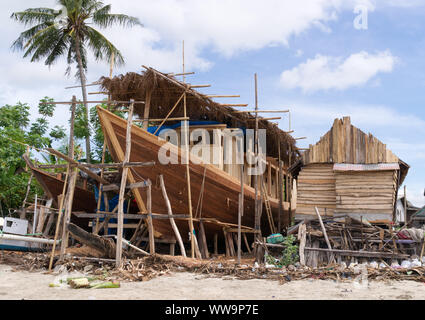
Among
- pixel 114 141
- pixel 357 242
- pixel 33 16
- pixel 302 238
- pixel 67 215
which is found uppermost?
pixel 33 16

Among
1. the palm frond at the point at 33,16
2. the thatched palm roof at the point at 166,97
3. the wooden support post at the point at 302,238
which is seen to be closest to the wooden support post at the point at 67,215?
the thatched palm roof at the point at 166,97

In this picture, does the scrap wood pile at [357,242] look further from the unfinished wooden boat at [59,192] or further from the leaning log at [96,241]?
the unfinished wooden boat at [59,192]

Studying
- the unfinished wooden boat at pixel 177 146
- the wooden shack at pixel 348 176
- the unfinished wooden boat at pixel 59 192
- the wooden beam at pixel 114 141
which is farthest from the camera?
the unfinished wooden boat at pixel 59 192

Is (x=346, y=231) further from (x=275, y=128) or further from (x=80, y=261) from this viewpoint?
(x=80, y=261)

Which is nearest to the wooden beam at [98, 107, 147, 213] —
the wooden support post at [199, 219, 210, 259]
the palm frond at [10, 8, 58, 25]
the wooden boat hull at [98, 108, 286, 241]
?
the wooden boat hull at [98, 108, 286, 241]

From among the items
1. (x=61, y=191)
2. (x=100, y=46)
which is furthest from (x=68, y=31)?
(x=61, y=191)

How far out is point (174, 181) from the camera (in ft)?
40.4

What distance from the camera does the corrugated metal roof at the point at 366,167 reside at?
12.0 meters

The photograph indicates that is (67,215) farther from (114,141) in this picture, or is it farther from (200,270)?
(200,270)

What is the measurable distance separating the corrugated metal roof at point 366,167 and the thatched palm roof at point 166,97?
3.61m

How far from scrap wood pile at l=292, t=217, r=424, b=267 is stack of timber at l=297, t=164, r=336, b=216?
106 centimetres

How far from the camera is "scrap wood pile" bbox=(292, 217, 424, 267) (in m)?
10.7

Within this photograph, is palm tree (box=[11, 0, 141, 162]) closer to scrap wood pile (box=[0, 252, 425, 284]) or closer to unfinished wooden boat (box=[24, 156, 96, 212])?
unfinished wooden boat (box=[24, 156, 96, 212])

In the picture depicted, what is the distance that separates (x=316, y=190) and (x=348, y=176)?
3.42 feet
